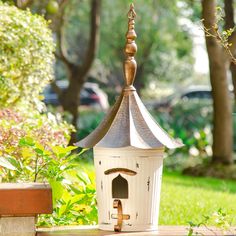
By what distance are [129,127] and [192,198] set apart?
5.12 m

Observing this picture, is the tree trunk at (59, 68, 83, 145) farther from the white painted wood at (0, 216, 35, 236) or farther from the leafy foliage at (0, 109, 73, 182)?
the white painted wood at (0, 216, 35, 236)

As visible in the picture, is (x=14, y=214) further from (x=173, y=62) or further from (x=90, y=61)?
(x=173, y=62)

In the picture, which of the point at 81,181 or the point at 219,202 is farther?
the point at 219,202

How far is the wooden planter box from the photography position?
19.6ft

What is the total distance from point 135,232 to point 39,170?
1.17 meters

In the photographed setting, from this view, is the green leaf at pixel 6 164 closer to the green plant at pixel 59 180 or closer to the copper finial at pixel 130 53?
the green plant at pixel 59 180

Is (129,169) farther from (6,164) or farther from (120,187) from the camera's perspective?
(6,164)

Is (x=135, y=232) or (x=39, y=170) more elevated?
(x=39, y=170)

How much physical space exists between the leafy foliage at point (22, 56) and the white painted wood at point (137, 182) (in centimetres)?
420

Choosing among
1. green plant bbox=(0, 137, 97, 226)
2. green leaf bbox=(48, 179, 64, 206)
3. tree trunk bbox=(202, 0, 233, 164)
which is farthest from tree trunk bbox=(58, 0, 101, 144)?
green leaf bbox=(48, 179, 64, 206)

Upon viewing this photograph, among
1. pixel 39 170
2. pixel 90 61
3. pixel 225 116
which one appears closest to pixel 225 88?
pixel 225 116

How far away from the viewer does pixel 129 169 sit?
614 centimetres

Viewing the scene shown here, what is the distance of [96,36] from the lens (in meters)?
19.7

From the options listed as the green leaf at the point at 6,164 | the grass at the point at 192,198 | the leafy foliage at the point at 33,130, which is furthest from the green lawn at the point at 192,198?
the green leaf at the point at 6,164
